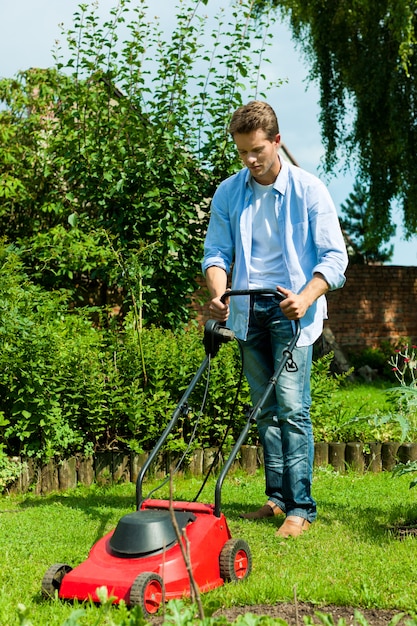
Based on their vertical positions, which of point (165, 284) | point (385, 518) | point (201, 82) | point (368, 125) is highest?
Result: point (368, 125)

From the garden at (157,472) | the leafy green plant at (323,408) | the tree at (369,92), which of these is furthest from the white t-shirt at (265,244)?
the tree at (369,92)

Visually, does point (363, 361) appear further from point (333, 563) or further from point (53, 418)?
point (333, 563)

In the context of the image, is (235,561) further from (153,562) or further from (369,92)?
(369,92)

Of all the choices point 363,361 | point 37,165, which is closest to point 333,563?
point 37,165

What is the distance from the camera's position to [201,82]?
27.1 feet

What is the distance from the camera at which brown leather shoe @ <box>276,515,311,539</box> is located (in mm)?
3920

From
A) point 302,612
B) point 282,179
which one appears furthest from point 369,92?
point 302,612

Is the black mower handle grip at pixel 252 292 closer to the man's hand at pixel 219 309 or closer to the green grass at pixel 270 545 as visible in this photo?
the man's hand at pixel 219 309

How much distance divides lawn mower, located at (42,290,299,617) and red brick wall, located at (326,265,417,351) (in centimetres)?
1261

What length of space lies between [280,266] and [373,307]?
509 inches

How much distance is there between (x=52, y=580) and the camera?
3012mm

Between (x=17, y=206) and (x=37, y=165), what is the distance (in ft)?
1.54

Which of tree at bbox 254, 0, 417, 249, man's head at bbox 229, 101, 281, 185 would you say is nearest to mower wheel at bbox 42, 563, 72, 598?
man's head at bbox 229, 101, 281, 185

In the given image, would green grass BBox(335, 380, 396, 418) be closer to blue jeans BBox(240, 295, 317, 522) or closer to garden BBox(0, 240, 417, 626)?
garden BBox(0, 240, 417, 626)
